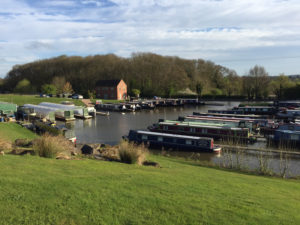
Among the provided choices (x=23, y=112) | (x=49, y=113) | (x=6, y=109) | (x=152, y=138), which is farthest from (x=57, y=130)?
(x=23, y=112)

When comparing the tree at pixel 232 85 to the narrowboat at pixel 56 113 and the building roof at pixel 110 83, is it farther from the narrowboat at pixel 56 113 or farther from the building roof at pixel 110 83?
the narrowboat at pixel 56 113

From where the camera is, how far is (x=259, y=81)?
9288cm

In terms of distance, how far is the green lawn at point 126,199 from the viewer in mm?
7645

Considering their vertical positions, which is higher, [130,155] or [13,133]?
[130,155]

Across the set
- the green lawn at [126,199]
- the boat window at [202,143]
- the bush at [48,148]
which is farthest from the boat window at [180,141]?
the green lawn at [126,199]

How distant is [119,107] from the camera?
72.3 meters

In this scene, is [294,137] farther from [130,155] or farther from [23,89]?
[23,89]

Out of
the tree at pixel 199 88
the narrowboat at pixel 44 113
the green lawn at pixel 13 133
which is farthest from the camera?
the tree at pixel 199 88

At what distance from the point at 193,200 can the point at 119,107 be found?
64.1 m

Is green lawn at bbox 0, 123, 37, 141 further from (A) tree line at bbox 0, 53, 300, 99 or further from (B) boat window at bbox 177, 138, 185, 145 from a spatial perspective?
(A) tree line at bbox 0, 53, 300, 99

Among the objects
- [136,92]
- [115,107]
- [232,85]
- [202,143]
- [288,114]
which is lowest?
[202,143]

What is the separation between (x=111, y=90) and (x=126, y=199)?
95.3m

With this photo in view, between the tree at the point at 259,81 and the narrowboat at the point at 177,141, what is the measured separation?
7136cm

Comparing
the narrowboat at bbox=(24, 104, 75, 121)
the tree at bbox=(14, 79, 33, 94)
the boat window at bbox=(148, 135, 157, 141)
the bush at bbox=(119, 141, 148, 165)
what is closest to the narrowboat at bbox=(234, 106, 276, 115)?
the boat window at bbox=(148, 135, 157, 141)
